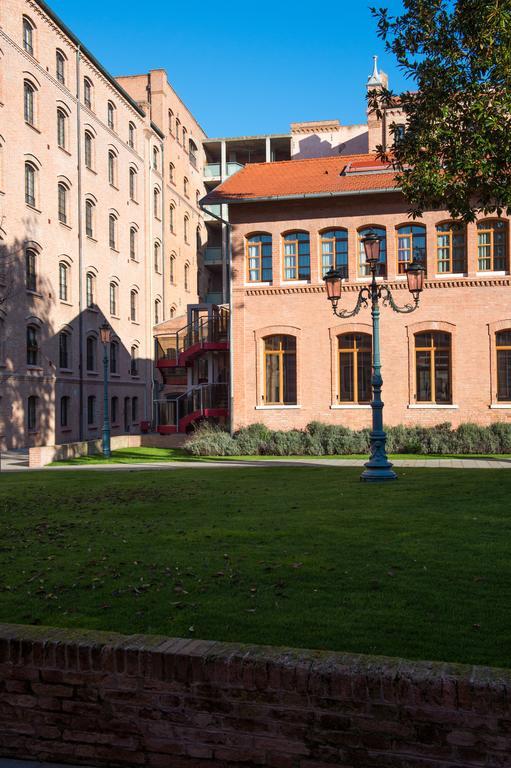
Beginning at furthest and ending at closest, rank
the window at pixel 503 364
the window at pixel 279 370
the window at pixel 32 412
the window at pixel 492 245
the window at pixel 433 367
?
the window at pixel 32 412
the window at pixel 279 370
the window at pixel 433 367
the window at pixel 503 364
the window at pixel 492 245

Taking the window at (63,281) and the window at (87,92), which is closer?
the window at (63,281)

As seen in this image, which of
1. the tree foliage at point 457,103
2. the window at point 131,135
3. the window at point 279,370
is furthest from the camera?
the window at point 131,135

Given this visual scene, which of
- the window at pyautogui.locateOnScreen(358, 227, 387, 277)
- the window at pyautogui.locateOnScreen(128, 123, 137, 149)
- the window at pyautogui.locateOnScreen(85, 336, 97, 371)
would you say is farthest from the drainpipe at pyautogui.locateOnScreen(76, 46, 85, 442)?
the window at pyautogui.locateOnScreen(358, 227, 387, 277)

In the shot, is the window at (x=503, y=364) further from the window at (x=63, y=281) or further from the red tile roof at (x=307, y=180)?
the window at (x=63, y=281)

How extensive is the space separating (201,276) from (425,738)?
54.3 metres

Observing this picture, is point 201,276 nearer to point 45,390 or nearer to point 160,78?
point 160,78

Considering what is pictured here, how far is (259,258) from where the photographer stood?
27.3 metres

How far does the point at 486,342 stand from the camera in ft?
82.4

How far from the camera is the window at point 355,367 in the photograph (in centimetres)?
2617

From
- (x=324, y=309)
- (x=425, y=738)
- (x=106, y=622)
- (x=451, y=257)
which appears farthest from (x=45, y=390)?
(x=425, y=738)

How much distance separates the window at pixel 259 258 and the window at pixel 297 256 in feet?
2.18

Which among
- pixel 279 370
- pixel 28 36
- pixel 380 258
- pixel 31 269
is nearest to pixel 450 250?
pixel 380 258

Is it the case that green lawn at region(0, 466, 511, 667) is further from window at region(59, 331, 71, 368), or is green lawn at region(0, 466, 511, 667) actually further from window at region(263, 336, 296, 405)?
window at region(59, 331, 71, 368)

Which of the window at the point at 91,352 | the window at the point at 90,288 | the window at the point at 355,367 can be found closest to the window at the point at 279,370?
the window at the point at 355,367
